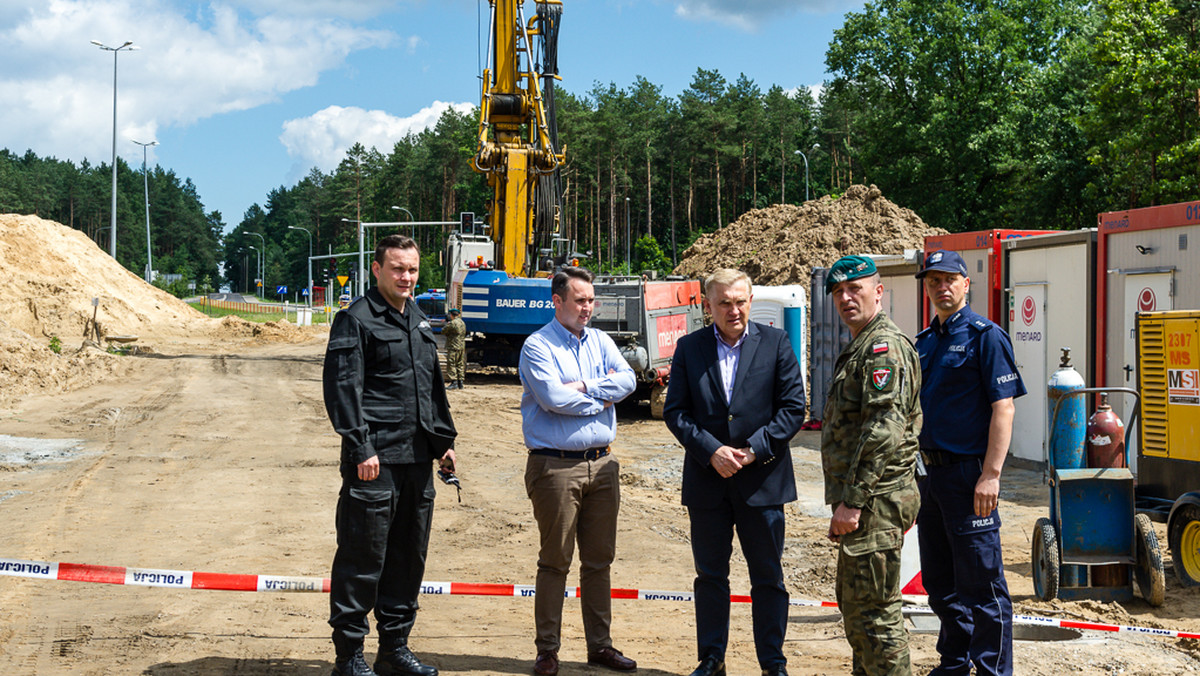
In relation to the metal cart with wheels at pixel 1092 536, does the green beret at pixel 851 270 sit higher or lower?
higher

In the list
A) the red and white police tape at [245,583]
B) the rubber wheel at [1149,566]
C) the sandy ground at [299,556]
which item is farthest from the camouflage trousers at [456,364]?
the rubber wheel at [1149,566]

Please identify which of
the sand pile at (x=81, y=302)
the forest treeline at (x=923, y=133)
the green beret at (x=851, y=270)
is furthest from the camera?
the sand pile at (x=81, y=302)

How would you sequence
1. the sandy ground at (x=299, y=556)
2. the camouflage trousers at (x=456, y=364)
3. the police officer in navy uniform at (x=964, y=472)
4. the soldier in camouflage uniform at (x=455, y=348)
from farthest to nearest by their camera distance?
the camouflage trousers at (x=456, y=364)
the soldier in camouflage uniform at (x=455, y=348)
the sandy ground at (x=299, y=556)
the police officer in navy uniform at (x=964, y=472)

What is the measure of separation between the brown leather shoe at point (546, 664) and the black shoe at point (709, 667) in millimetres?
713

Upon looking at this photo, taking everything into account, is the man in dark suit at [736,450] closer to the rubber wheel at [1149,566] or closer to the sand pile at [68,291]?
the rubber wheel at [1149,566]

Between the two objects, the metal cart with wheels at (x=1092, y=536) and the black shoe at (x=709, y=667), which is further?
the metal cart with wheels at (x=1092, y=536)

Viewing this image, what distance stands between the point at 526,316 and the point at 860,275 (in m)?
19.3

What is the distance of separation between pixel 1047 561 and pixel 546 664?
3.59 metres

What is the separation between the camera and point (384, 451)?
4.84 meters

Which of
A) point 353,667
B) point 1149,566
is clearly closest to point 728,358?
point 353,667

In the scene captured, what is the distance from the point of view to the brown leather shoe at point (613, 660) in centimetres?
518

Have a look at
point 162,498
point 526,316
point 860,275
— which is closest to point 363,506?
point 860,275

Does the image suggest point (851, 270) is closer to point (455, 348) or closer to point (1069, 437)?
point (1069, 437)

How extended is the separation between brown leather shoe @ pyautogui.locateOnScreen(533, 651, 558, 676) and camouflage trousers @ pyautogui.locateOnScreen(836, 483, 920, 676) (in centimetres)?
163
